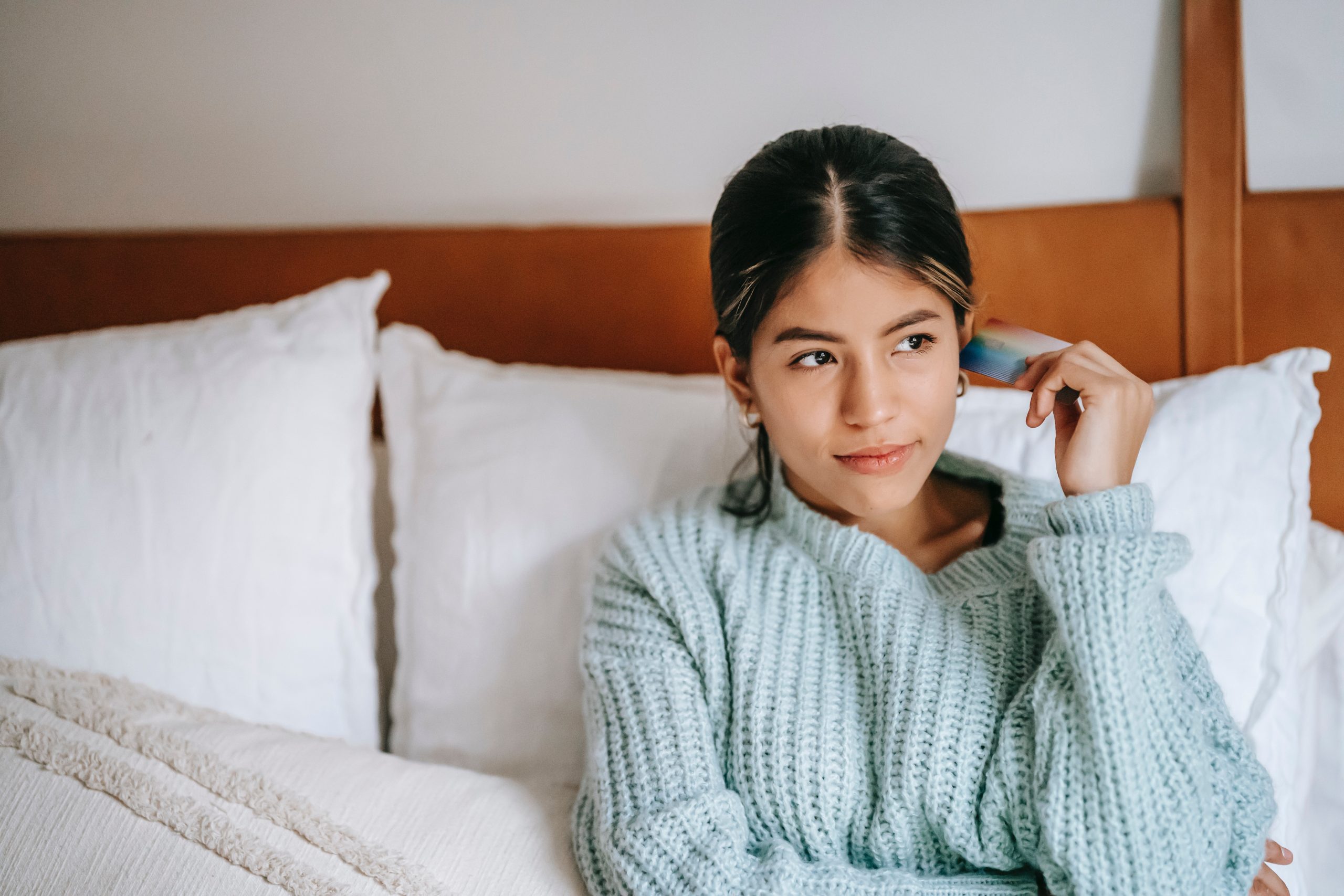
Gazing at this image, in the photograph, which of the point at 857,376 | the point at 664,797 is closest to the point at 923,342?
the point at 857,376

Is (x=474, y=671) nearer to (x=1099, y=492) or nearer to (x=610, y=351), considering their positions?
(x=610, y=351)

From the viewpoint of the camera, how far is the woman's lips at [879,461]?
2.84ft

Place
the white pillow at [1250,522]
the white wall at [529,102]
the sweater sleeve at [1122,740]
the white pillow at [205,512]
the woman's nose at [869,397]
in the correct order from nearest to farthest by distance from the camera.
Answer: the sweater sleeve at [1122,740] < the woman's nose at [869,397] < the white pillow at [1250,522] < the white pillow at [205,512] < the white wall at [529,102]

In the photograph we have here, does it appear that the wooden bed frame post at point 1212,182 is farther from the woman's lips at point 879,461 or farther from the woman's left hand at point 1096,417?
the woman's lips at point 879,461

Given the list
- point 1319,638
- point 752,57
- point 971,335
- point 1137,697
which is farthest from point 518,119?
point 1319,638

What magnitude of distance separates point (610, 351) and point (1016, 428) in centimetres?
59

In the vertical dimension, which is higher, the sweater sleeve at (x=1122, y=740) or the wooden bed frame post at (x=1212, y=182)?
the wooden bed frame post at (x=1212, y=182)

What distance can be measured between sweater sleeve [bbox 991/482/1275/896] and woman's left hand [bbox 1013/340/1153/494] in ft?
0.09

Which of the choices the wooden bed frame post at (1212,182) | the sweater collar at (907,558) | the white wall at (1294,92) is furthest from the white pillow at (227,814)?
the white wall at (1294,92)

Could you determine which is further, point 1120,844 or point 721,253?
point 721,253

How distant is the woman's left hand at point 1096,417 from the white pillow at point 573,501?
19 centimetres

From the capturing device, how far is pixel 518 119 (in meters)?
1.42

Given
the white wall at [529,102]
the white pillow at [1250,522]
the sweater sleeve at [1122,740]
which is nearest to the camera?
the sweater sleeve at [1122,740]

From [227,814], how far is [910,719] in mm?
634
